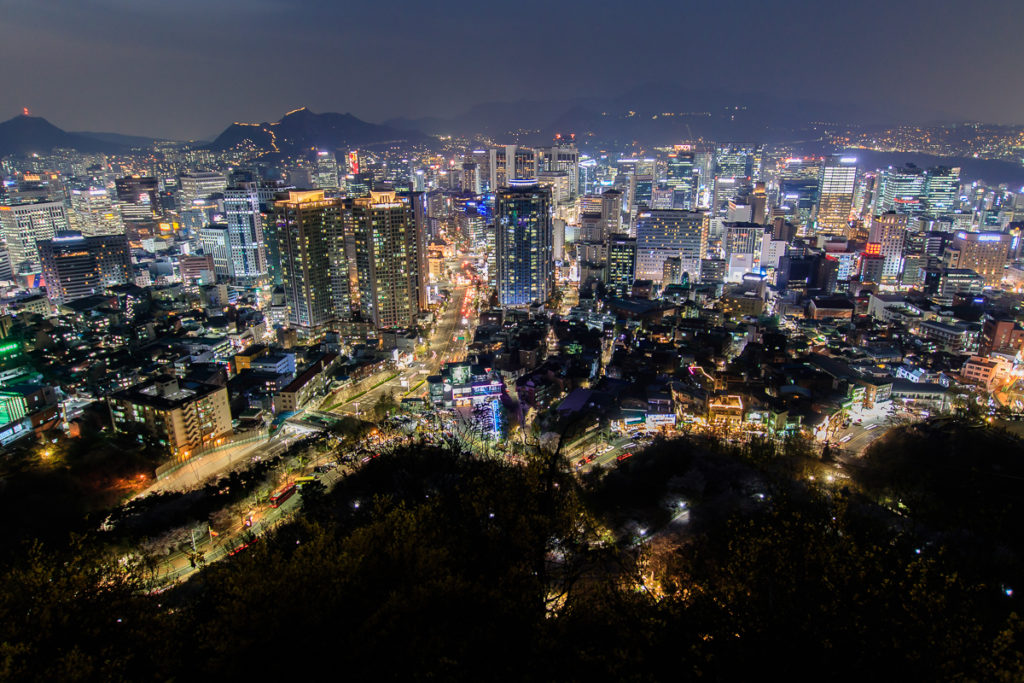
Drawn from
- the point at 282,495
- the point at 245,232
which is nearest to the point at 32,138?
the point at 245,232

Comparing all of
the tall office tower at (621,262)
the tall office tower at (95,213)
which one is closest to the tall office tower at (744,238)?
the tall office tower at (621,262)

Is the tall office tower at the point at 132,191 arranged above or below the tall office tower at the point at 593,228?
above

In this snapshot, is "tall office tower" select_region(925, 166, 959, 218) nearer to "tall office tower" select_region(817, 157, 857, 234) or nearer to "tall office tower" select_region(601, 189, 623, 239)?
"tall office tower" select_region(817, 157, 857, 234)

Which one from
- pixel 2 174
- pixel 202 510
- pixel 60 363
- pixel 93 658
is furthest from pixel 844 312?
pixel 2 174

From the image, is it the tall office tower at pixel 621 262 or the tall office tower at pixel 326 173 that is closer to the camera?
the tall office tower at pixel 621 262

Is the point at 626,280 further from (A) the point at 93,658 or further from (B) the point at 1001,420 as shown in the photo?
(A) the point at 93,658

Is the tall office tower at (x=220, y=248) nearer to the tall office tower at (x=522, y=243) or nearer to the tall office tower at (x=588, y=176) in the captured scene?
the tall office tower at (x=522, y=243)

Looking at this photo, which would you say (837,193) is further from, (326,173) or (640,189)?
(326,173)

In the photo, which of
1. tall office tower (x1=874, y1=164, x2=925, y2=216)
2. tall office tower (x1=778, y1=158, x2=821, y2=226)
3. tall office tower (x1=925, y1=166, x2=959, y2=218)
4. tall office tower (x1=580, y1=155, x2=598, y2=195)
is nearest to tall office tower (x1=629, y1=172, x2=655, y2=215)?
tall office tower (x1=580, y1=155, x2=598, y2=195)
